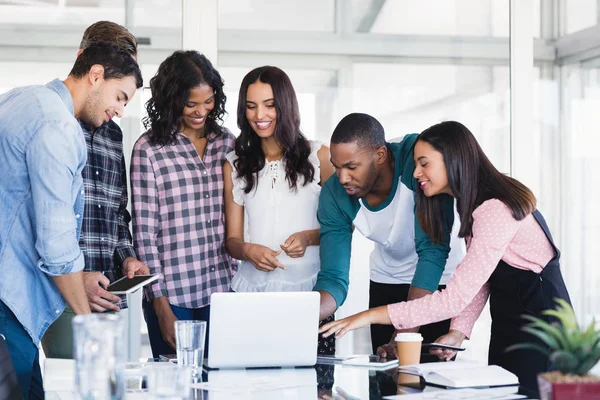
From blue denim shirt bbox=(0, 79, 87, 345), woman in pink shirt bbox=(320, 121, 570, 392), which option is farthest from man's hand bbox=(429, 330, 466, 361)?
blue denim shirt bbox=(0, 79, 87, 345)

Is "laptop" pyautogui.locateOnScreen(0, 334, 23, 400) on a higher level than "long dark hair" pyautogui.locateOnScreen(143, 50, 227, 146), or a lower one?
lower

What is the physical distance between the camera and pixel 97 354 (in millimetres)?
1331

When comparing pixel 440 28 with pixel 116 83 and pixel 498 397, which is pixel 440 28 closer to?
pixel 116 83

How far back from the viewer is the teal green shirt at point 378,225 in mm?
2830

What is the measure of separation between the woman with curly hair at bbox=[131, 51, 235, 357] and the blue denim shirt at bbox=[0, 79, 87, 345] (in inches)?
27.0

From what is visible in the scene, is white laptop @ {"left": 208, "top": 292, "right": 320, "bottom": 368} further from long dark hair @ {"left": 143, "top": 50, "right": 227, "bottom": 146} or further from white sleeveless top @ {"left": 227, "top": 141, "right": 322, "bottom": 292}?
long dark hair @ {"left": 143, "top": 50, "right": 227, "bottom": 146}

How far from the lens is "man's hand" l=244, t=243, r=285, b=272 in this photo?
2891 mm

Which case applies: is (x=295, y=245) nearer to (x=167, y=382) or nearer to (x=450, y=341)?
(x=450, y=341)

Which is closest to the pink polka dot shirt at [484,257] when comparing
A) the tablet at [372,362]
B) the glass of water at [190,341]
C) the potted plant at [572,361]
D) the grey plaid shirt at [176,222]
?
the tablet at [372,362]

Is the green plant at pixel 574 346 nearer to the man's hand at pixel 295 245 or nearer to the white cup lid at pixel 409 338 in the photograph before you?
the white cup lid at pixel 409 338

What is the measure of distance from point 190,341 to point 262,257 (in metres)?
0.96

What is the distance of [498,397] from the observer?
1.74 meters

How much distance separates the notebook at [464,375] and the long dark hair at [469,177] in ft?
1.90

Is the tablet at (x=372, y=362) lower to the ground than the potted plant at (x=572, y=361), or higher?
lower
